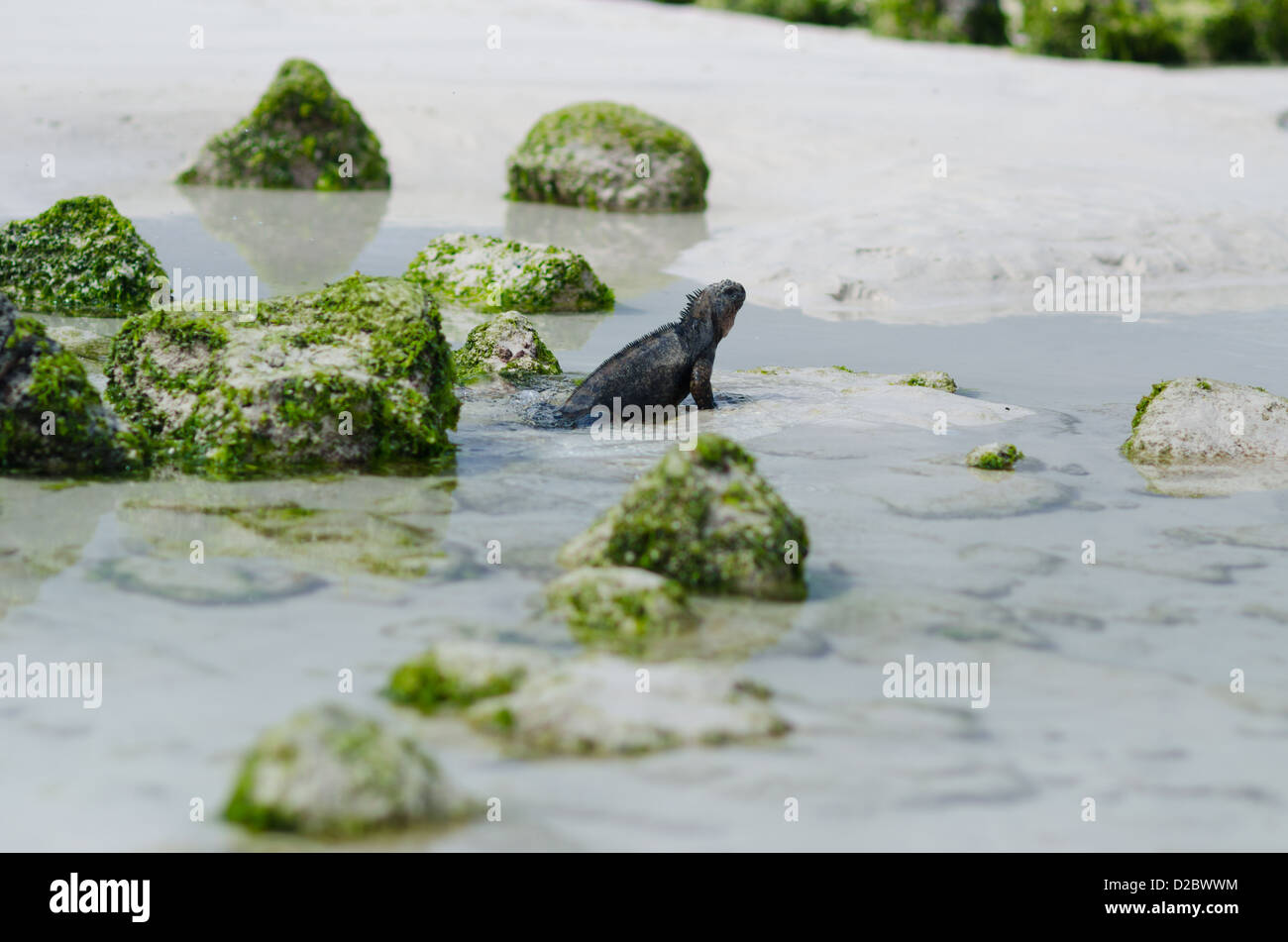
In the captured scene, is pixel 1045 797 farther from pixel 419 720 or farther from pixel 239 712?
pixel 239 712

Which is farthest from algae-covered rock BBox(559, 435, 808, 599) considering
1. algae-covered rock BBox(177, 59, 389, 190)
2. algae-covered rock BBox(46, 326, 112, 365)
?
algae-covered rock BBox(177, 59, 389, 190)

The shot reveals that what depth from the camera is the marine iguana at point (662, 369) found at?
27.0 ft

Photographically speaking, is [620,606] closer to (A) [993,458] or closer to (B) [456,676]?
(B) [456,676]

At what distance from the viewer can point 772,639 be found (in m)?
5.09

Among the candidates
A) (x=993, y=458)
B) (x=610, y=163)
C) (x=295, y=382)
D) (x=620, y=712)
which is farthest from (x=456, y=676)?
(x=610, y=163)

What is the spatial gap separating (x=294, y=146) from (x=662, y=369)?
12.2 metres

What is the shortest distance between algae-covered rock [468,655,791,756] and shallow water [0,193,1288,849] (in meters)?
0.09

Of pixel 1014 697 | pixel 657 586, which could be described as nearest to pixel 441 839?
pixel 657 586

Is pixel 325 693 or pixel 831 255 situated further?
pixel 831 255

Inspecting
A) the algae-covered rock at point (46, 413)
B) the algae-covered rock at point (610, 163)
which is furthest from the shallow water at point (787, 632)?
the algae-covered rock at point (610, 163)

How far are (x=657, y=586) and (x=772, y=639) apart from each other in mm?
469

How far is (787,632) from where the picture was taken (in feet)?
17.0

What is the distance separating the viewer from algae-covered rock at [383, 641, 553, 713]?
4.39 m

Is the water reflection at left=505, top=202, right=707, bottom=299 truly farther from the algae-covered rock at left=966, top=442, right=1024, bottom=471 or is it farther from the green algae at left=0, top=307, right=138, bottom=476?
the green algae at left=0, top=307, right=138, bottom=476
